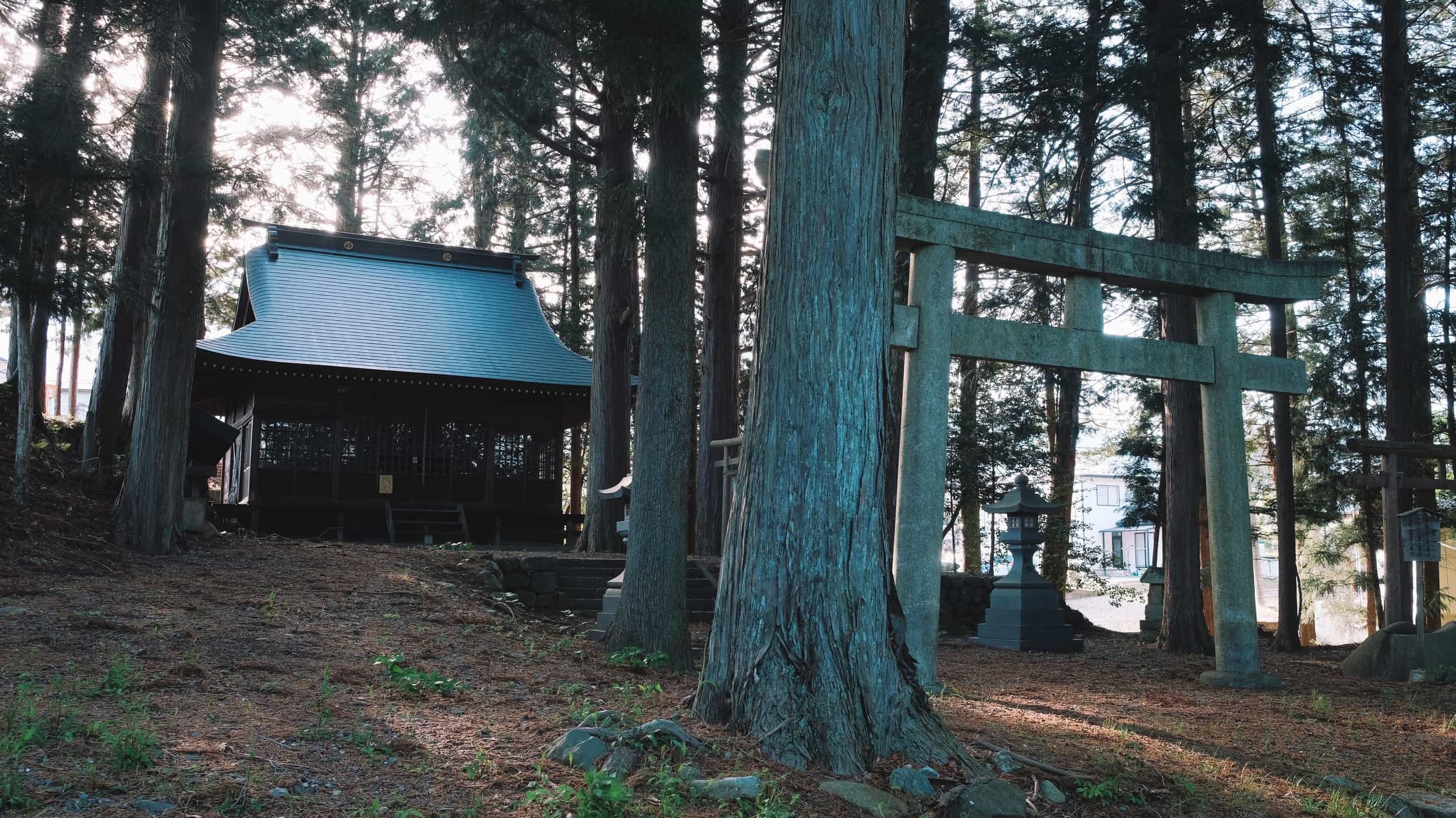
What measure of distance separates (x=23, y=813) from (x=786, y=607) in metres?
2.83

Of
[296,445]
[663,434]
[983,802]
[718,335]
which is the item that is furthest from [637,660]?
[296,445]

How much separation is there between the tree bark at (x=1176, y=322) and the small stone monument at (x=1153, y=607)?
200cm

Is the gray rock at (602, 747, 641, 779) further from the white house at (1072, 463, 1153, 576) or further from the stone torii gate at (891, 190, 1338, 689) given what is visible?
the white house at (1072, 463, 1153, 576)

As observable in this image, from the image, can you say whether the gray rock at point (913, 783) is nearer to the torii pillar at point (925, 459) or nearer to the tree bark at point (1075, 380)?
the torii pillar at point (925, 459)

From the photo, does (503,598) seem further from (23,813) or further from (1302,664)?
(1302,664)

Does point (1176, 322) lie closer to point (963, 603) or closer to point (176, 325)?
point (963, 603)

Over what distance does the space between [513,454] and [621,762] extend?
1506 centimetres

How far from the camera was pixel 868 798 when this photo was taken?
4062 millimetres

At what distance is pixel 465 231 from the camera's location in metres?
26.0

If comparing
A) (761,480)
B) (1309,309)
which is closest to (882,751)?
(761,480)

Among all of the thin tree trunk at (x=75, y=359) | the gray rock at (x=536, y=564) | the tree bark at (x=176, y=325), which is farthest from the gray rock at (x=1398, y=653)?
the thin tree trunk at (x=75, y=359)

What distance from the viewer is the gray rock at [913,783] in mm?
4203

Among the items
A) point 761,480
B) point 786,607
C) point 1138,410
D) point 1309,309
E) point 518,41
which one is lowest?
point 786,607

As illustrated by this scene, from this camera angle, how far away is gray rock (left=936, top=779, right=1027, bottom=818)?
4.00 m
